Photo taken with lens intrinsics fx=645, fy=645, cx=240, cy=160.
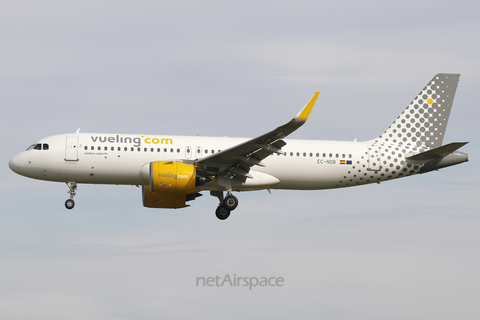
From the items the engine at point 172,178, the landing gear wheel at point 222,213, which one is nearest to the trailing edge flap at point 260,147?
the engine at point 172,178

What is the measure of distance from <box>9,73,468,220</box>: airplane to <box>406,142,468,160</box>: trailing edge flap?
0.04 metres

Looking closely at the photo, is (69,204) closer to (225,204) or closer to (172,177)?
(172,177)

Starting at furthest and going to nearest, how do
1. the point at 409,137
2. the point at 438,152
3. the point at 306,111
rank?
the point at 409,137, the point at 438,152, the point at 306,111

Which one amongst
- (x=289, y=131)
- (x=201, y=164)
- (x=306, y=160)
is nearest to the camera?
(x=289, y=131)

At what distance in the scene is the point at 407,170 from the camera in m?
31.7

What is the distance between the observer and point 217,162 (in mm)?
28422

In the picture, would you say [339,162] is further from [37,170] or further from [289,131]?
[37,170]

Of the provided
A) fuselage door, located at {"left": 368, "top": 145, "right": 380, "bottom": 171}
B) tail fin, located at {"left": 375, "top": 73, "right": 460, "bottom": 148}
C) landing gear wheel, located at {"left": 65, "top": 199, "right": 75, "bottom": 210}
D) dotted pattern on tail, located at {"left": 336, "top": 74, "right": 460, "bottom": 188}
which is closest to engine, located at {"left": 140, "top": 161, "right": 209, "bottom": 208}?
landing gear wheel, located at {"left": 65, "top": 199, "right": 75, "bottom": 210}

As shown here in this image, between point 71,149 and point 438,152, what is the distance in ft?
56.5

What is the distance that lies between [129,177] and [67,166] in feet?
9.30

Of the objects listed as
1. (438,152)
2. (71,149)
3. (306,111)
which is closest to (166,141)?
(71,149)

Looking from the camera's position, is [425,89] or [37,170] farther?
[425,89]

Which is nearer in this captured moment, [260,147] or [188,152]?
[260,147]

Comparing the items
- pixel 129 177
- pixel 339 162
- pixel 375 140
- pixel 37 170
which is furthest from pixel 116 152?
pixel 375 140
